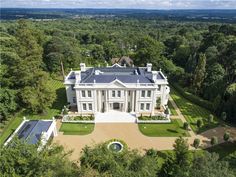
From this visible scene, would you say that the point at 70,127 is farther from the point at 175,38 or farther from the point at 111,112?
the point at 175,38

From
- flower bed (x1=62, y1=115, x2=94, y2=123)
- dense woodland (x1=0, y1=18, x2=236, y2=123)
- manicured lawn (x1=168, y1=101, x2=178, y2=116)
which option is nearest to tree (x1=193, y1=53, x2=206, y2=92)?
dense woodland (x1=0, y1=18, x2=236, y2=123)

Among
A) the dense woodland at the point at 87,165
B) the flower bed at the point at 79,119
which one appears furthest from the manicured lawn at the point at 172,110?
the dense woodland at the point at 87,165

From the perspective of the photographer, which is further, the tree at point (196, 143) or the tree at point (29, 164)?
the tree at point (196, 143)

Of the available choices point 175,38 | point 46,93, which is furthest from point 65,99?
point 175,38

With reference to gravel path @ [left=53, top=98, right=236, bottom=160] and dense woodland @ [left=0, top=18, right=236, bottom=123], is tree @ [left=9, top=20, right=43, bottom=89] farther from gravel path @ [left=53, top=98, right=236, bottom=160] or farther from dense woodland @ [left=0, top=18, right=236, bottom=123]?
gravel path @ [left=53, top=98, right=236, bottom=160]

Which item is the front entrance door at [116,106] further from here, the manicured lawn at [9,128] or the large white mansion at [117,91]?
the manicured lawn at [9,128]
